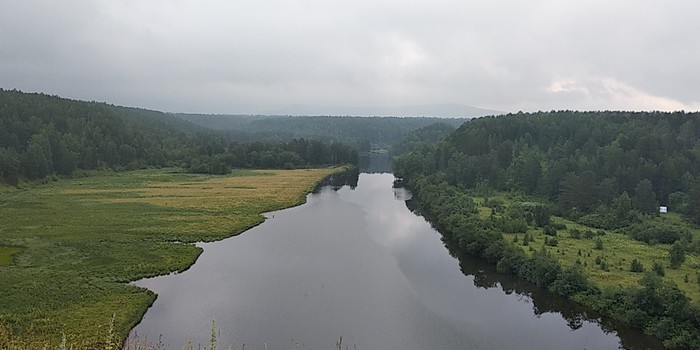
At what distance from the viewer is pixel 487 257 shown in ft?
148

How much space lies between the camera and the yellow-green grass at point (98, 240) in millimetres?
28969

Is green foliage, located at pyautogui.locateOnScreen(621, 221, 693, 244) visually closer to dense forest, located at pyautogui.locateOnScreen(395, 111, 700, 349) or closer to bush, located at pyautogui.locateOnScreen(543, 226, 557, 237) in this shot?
dense forest, located at pyautogui.locateOnScreen(395, 111, 700, 349)

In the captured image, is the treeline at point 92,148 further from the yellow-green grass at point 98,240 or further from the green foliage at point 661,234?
the green foliage at point 661,234

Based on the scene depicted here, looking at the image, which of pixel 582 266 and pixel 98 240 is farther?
pixel 98 240

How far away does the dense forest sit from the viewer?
33.7 m

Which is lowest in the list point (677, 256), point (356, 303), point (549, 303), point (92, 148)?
point (549, 303)

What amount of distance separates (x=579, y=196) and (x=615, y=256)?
2427cm

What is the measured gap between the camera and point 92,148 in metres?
111

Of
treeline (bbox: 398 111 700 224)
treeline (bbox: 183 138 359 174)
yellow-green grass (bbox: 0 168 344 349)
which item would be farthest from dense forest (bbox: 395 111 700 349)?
treeline (bbox: 183 138 359 174)

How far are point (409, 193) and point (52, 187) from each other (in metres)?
58.5

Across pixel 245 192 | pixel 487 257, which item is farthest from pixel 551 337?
pixel 245 192

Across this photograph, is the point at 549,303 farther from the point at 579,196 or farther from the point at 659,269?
the point at 579,196

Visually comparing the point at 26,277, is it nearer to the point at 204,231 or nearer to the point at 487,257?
the point at 204,231

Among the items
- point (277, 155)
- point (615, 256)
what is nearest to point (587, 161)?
point (615, 256)
